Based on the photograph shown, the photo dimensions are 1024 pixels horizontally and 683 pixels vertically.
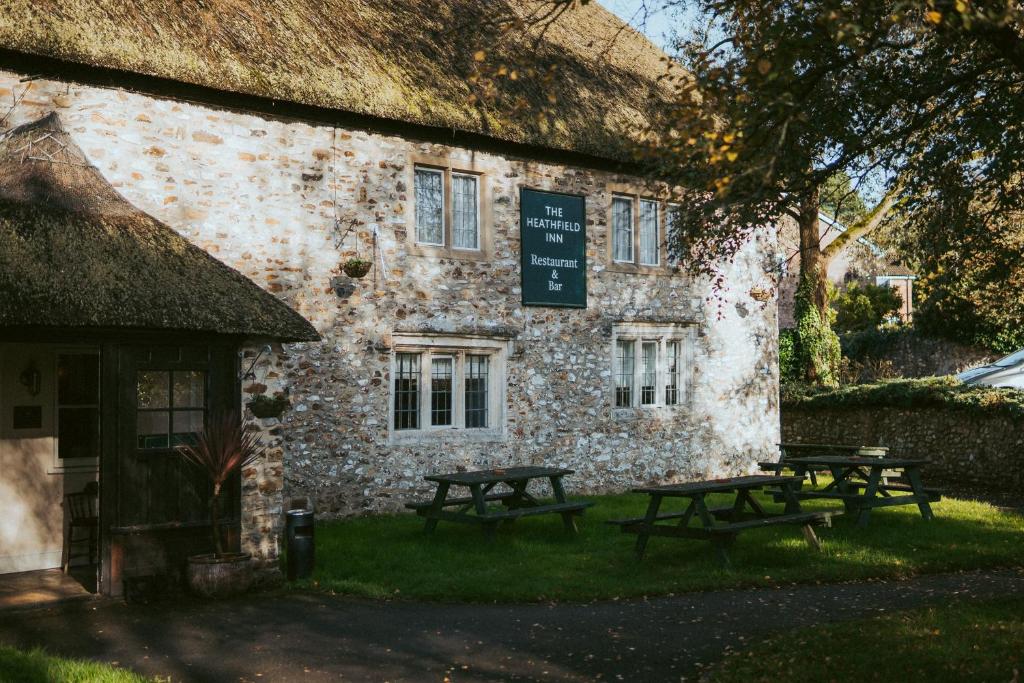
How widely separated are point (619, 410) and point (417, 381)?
397 centimetres

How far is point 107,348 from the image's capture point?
9070mm

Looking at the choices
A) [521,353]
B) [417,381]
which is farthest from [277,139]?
[521,353]

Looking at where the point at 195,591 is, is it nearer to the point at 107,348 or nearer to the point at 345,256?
the point at 107,348

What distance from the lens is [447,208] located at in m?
15.0

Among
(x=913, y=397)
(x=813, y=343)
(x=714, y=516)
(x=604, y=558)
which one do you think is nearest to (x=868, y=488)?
(x=714, y=516)

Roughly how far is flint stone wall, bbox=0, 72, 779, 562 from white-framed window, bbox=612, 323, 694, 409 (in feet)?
0.73

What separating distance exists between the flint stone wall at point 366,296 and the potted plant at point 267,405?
14cm

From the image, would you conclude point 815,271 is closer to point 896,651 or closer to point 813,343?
point 813,343

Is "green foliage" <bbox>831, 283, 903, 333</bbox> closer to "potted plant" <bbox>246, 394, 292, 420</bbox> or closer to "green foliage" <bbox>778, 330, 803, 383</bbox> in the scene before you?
"green foliage" <bbox>778, 330, 803, 383</bbox>

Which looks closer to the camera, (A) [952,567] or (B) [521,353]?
(A) [952,567]

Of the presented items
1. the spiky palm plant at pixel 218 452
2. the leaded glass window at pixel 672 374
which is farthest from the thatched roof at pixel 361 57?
the spiky palm plant at pixel 218 452

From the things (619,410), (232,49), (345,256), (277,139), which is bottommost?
(619,410)

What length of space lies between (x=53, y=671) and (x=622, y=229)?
12657 mm

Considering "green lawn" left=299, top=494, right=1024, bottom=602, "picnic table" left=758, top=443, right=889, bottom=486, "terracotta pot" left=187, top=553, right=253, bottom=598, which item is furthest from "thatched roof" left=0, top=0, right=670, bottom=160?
"picnic table" left=758, top=443, right=889, bottom=486
